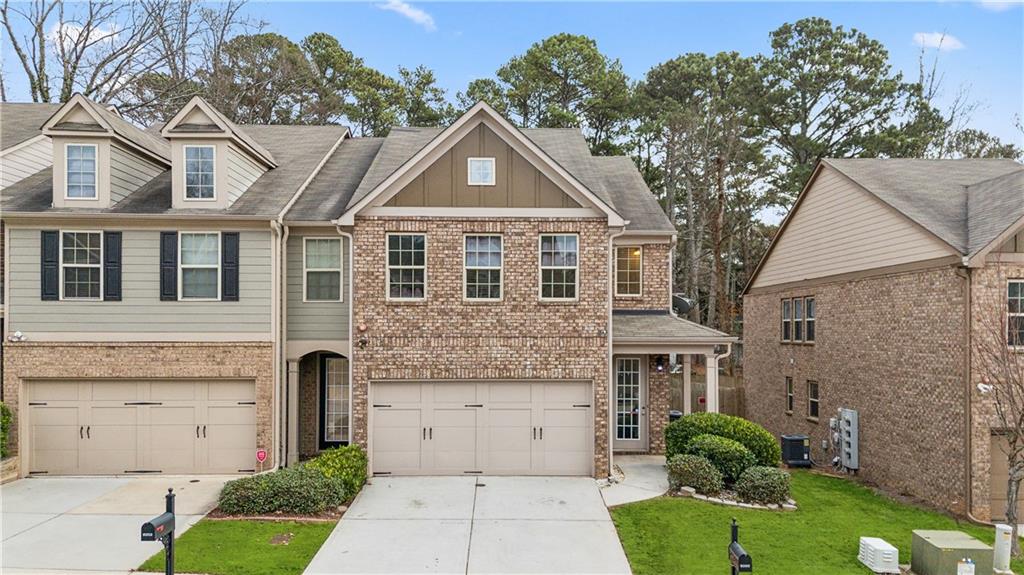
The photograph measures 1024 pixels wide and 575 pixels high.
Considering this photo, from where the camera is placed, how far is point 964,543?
335 inches

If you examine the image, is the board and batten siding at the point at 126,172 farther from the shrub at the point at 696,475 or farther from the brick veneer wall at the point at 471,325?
the shrub at the point at 696,475

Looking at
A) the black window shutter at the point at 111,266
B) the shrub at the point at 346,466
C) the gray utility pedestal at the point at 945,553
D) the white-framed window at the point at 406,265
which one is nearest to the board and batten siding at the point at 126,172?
the black window shutter at the point at 111,266

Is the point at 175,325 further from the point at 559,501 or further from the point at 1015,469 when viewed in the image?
the point at 1015,469

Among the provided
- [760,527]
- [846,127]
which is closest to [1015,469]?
[760,527]

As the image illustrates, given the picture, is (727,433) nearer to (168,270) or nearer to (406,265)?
(406,265)

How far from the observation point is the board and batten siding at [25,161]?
14.0 m

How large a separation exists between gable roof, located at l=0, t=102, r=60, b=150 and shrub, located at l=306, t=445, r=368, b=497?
10.2m

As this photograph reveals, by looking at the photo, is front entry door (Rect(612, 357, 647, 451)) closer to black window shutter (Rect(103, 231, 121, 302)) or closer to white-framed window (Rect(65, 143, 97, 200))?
black window shutter (Rect(103, 231, 121, 302))

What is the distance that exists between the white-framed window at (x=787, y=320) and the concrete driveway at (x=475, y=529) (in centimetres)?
889

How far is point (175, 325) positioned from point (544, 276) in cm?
776

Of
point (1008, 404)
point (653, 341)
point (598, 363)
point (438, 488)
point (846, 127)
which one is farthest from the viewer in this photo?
point (846, 127)

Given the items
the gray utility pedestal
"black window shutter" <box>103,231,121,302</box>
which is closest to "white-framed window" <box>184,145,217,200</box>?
"black window shutter" <box>103,231,121,302</box>

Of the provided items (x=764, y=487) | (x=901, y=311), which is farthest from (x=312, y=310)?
(x=901, y=311)

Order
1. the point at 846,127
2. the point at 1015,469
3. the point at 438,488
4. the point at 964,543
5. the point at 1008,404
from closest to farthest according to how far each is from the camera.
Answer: the point at 964,543
the point at 1015,469
the point at 1008,404
the point at 438,488
the point at 846,127
